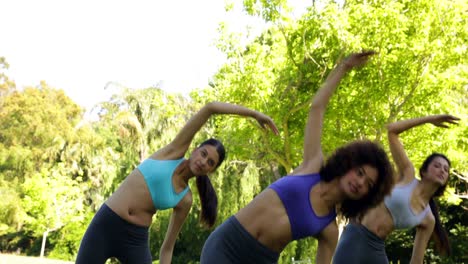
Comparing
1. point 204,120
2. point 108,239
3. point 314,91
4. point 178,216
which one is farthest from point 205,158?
point 314,91

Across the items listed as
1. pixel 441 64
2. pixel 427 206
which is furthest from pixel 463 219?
pixel 427 206

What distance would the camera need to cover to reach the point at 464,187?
22.4m

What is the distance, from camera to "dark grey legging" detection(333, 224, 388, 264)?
423cm

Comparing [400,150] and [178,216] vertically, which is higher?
[400,150]

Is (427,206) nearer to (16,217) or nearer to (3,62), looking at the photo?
(16,217)

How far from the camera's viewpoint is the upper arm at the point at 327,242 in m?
2.88

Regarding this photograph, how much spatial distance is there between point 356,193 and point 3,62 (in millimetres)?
47035

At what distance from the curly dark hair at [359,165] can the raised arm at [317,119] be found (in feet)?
0.36

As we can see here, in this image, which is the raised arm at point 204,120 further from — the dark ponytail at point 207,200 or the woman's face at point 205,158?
the dark ponytail at point 207,200

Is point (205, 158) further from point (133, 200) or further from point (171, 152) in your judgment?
point (133, 200)

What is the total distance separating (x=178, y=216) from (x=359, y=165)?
2039mm

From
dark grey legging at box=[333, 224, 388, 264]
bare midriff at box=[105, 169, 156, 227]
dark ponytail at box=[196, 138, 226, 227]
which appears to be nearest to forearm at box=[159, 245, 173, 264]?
dark ponytail at box=[196, 138, 226, 227]

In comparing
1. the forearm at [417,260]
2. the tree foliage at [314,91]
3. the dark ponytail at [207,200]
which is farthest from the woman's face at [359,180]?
the tree foliage at [314,91]

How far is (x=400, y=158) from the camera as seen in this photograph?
15.1ft
